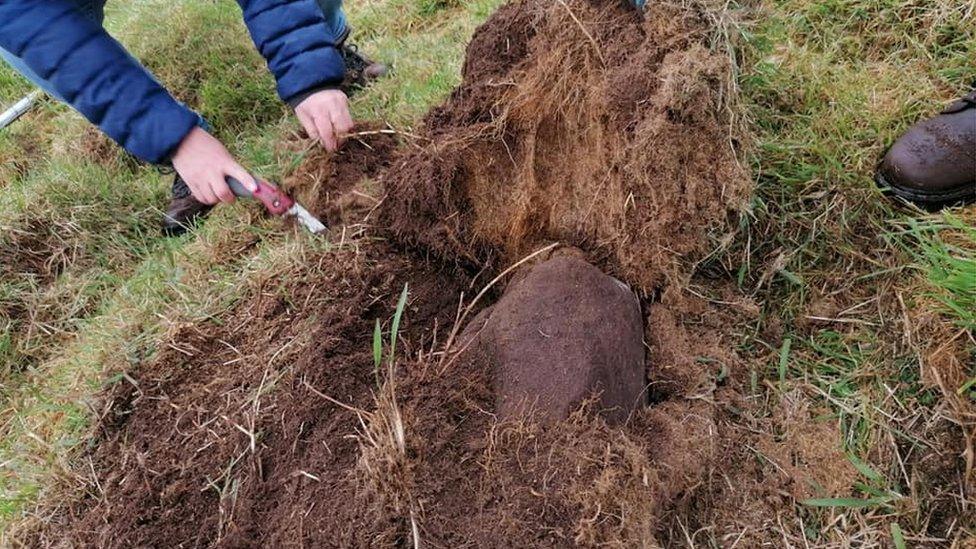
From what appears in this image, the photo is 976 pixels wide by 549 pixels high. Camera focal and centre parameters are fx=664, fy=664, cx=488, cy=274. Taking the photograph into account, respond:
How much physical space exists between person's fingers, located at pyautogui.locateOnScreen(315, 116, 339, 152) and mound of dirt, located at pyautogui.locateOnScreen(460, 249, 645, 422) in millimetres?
823

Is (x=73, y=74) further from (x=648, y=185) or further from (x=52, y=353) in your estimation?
(x=648, y=185)

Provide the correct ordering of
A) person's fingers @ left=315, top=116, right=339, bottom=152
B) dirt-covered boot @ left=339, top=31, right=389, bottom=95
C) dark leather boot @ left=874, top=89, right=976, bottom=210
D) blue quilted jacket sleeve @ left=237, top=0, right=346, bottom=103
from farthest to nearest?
dirt-covered boot @ left=339, top=31, right=389, bottom=95 < blue quilted jacket sleeve @ left=237, top=0, right=346, bottom=103 < person's fingers @ left=315, top=116, right=339, bottom=152 < dark leather boot @ left=874, top=89, right=976, bottom=210

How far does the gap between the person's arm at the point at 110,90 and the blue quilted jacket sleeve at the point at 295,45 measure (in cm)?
35

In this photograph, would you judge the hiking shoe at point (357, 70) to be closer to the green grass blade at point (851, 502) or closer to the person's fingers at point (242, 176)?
the person's fingers at point (242, 176)

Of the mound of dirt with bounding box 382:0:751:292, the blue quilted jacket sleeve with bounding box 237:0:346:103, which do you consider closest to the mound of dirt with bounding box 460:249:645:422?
the mound of dirt with bounding box 382:0:751:292

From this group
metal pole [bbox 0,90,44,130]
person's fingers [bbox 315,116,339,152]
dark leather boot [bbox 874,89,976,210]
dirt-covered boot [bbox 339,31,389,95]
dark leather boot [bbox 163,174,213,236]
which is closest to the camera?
dark leather boot [bbox 874,89,976,210]

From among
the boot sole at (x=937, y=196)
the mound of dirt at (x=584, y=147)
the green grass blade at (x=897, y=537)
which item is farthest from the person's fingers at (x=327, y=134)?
the green grass blade at (x=897, y=537)

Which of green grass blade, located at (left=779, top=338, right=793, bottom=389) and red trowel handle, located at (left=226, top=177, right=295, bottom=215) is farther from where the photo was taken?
red trowel handle, located at (left=226, top=177, right=295, bottom=215)

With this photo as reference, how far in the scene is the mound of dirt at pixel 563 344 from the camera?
4.23 feet

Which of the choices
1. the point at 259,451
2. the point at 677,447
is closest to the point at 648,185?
the point at 677,447

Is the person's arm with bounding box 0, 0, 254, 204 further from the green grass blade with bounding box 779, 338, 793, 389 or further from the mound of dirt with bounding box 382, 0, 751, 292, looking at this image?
the green grass blade with bounding box 779, 338, 793, 389

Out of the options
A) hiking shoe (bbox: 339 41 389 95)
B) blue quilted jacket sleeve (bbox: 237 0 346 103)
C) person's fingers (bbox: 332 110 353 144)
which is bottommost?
hiking shoe (bbox: 339 41 389 95)

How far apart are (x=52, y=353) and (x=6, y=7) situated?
3.52 ft

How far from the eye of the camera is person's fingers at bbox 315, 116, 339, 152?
77.9 inches
